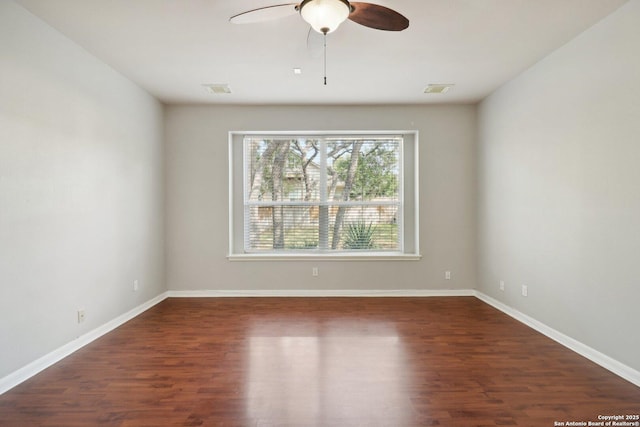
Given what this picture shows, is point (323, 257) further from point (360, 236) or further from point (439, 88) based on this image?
point (439, 88)

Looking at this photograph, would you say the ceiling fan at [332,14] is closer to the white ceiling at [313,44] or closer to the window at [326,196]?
the white ceiling at [313,44]

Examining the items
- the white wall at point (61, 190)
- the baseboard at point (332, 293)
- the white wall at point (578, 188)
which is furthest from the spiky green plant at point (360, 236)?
the white wall at point (61, 190)

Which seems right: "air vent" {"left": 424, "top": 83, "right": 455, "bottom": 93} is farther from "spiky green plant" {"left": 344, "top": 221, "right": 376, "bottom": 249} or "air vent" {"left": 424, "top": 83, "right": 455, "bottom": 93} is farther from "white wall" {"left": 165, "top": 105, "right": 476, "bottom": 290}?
"spiky green plant" {"left": 344, "top": 221, "right": 376, "bottom": 249}

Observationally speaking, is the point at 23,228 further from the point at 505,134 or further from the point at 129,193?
the point at 505,134

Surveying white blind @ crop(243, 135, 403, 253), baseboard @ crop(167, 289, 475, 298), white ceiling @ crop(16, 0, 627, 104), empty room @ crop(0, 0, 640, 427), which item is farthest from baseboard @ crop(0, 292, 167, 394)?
white ceiling @ crop(16, 0, 627, 104)

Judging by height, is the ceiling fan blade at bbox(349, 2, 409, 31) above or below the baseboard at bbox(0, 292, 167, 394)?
above

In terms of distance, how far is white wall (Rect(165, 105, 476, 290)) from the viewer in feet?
15.7

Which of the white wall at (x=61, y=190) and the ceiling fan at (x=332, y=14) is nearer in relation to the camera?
the ceiling fan at (x=332, y=14)

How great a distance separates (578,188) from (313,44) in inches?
95.7

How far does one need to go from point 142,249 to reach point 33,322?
5.47 feet

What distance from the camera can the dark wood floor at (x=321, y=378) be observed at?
6.62ft

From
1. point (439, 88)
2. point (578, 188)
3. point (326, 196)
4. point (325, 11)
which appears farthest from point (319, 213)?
point (325, 11)

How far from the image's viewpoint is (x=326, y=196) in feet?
16.4

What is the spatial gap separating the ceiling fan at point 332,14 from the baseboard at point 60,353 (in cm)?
A: 273
